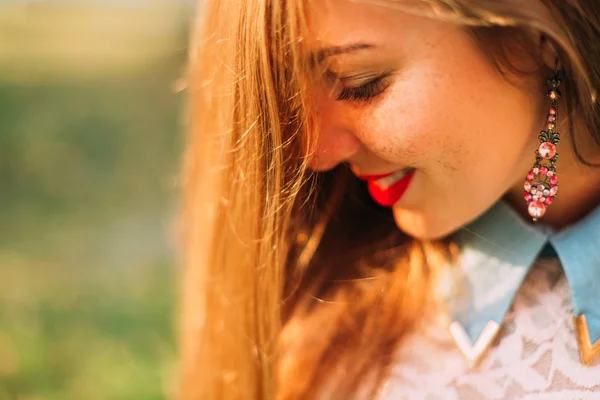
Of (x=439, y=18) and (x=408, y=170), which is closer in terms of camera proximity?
(x=439, y=18)

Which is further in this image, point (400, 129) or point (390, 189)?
point (390, 189)

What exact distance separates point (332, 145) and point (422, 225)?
19 centimetres

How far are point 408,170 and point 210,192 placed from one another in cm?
31

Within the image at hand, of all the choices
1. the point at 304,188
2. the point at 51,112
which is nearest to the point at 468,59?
the point at 304,188

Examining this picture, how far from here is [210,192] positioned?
1.19m

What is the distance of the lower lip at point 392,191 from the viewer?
109 centimetres

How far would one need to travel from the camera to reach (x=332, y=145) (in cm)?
103

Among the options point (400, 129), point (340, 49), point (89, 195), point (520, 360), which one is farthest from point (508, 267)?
Answer: point (89, 195)

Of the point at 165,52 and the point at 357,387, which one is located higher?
the point at 357,387

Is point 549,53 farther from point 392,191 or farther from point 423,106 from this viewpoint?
point 392,191

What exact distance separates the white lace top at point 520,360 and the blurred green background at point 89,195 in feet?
1.93

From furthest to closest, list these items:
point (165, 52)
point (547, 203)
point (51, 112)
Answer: point (165, 52) < point (51, 112) < point (547, 203)

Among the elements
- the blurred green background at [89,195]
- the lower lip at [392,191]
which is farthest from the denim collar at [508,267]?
the blurred green background at [89,195]

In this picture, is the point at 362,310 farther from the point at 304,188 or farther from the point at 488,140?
the point at 488,140
